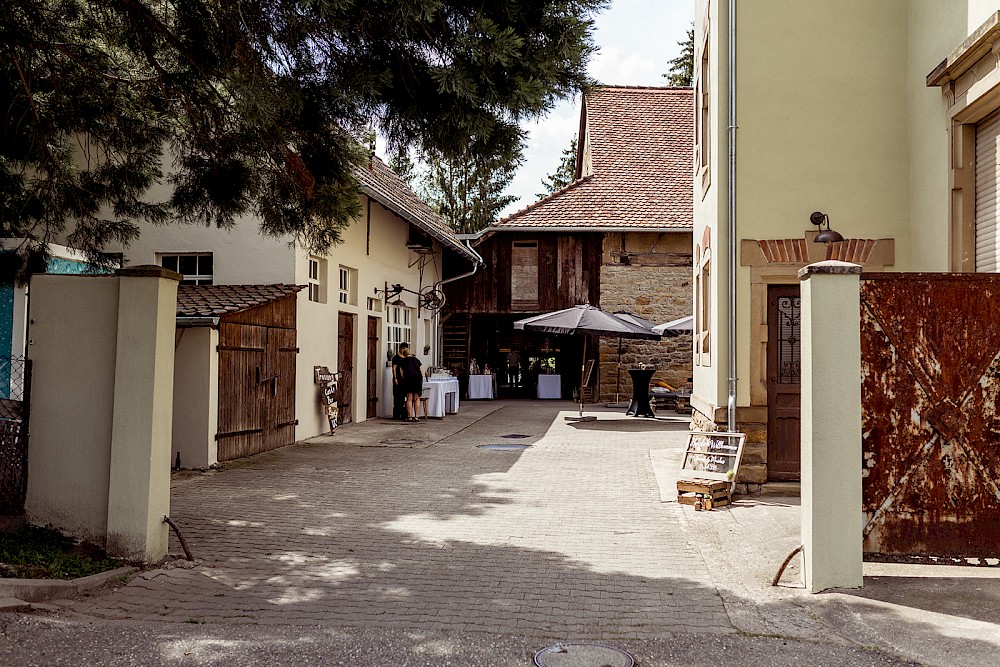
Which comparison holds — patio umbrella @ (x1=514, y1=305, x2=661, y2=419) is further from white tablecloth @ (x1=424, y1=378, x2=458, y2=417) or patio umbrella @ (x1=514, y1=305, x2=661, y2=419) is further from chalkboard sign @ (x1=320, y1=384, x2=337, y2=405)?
chalkboard sign @ (x1=320, y1=384, x2=337, y2=405)

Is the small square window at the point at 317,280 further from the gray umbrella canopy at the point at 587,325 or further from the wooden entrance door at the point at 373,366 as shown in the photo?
the gray umbrella canopy at the point at 587,325

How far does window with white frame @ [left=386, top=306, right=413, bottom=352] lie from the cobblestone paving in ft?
23.8

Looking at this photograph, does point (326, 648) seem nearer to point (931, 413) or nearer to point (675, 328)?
point (931, 413)

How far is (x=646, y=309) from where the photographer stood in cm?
2325

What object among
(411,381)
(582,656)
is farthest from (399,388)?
(582,656)

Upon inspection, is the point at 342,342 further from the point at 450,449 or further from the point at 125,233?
the point at 125,233

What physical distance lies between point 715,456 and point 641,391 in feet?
32.1

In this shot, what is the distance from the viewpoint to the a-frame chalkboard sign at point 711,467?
831cm

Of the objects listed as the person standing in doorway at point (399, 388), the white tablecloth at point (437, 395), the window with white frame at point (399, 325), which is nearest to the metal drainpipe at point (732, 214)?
the person standing in doorway at point (399, 388)

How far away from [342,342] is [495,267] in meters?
9.52

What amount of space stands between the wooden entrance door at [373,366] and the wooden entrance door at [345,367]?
43.4 inches

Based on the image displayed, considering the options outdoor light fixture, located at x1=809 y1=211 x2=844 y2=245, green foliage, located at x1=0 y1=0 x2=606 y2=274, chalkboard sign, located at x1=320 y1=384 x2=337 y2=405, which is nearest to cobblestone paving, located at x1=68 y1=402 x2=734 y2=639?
chalkboard sign, located at x1=320 y1=384 x2=337 y2=405

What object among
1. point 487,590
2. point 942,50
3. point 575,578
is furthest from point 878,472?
point 942,50

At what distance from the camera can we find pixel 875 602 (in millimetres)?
4809
